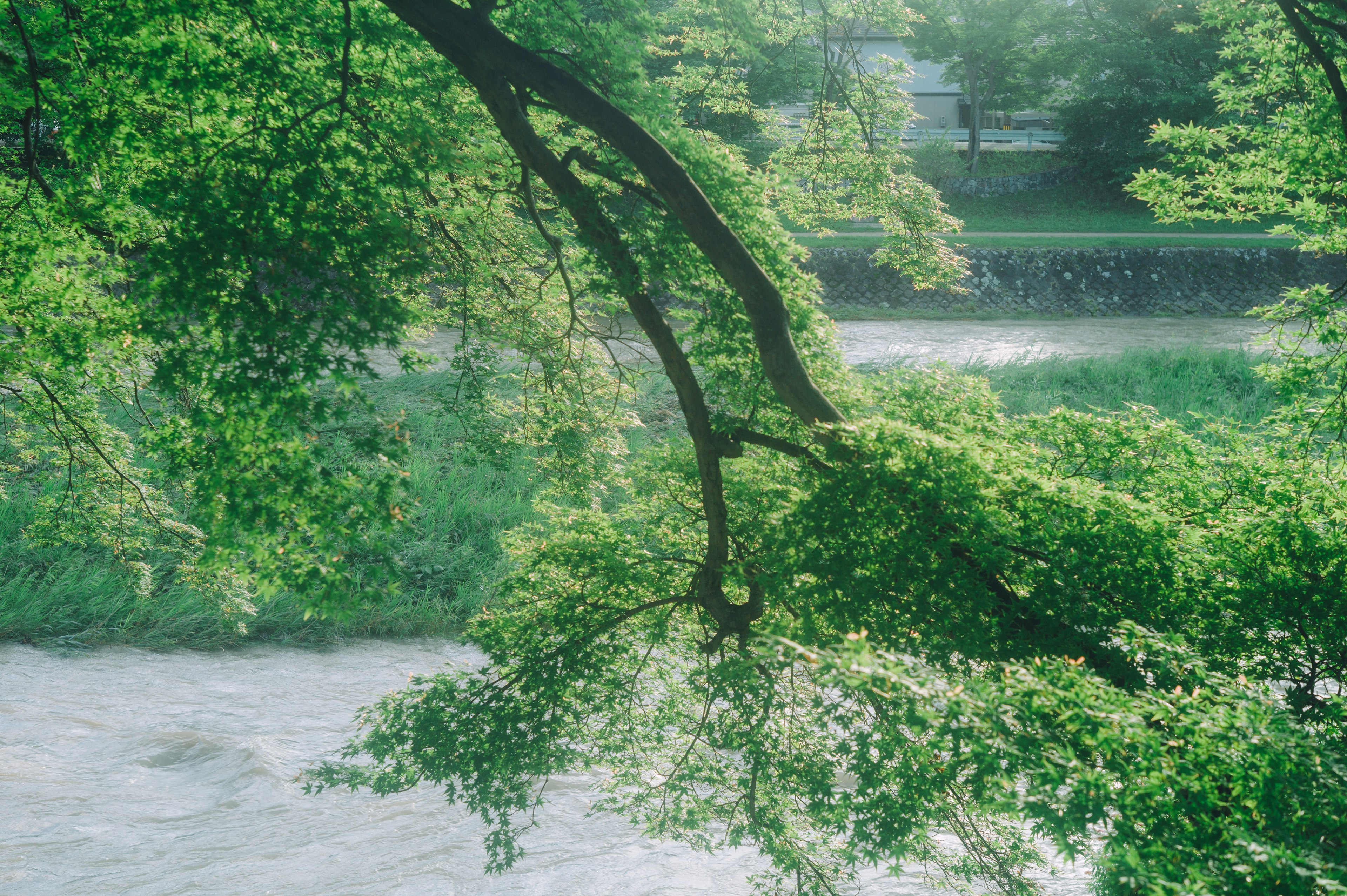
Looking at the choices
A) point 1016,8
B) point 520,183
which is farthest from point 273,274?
point 1016,8

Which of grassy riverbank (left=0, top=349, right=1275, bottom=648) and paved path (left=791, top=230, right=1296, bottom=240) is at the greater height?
paved path (left=791, top=230, right=1296, bottom=240)

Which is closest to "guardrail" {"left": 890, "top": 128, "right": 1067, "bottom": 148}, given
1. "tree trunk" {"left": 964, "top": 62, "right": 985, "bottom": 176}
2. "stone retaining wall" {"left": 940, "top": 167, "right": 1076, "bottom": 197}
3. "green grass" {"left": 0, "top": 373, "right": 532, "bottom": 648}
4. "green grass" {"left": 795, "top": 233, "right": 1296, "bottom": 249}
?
"tree trunk" {"left": 964, "top": 62, "right": 985, "bottom": 176}

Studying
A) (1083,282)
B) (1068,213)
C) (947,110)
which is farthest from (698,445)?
(947,110)

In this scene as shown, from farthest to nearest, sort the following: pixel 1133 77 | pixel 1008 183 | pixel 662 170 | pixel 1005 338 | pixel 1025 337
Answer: pixel 1008 183, pixel 1133 77, pixel 1025 337, pixel 1005 338, pixel 662 170

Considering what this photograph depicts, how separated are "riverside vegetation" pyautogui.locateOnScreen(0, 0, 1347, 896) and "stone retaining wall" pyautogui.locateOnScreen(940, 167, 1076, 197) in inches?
858

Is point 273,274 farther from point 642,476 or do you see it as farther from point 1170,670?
point 1170,670

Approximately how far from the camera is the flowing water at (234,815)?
552 centimetres

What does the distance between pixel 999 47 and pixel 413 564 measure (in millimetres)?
22643

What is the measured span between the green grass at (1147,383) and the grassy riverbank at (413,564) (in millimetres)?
30

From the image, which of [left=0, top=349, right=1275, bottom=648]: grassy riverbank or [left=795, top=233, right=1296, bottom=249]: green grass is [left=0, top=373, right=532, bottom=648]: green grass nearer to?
[left=0, top=349, right=1275, bottom=648]: grassy riverbank

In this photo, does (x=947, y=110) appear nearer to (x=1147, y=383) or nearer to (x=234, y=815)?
(x=1147, y=383)

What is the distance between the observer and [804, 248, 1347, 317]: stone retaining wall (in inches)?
786

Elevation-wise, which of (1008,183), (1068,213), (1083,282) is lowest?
(1083,282)

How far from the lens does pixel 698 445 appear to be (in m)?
3.88
